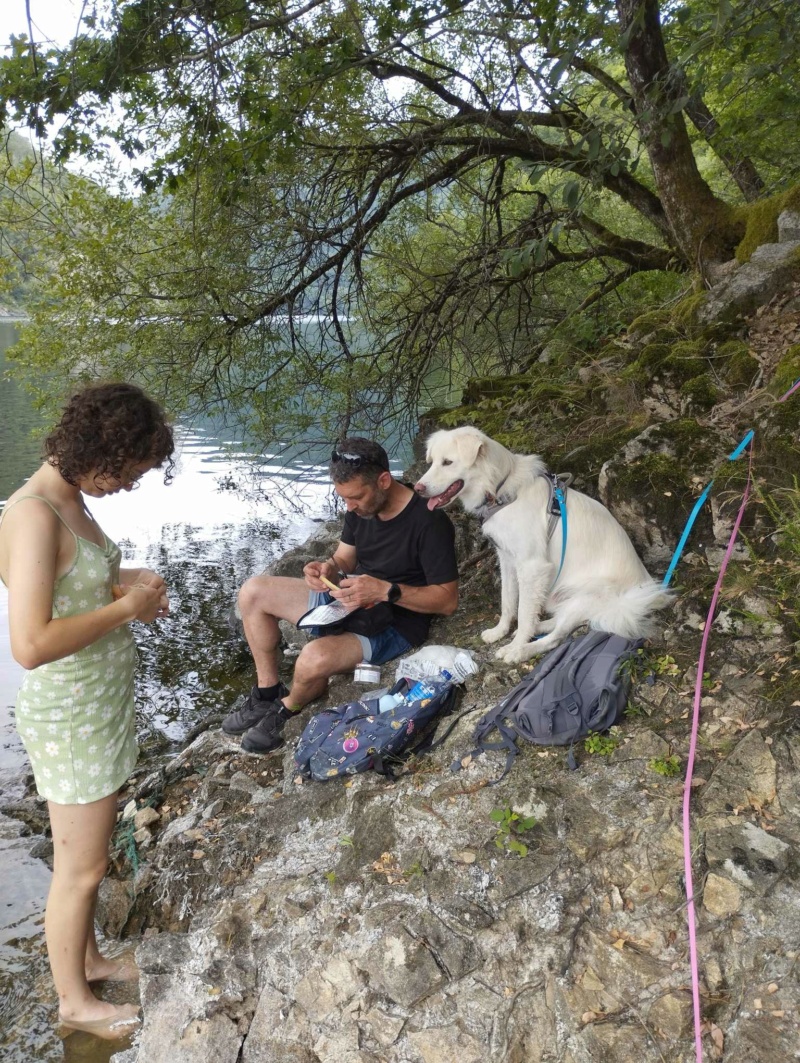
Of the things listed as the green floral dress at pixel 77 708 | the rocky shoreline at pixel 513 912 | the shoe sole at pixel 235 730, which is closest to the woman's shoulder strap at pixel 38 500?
the green floral dress at pixel 77 708

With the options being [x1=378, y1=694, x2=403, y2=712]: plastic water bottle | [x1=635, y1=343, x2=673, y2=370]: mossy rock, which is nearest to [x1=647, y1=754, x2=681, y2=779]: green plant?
[x1=378, y1=694, x2=403, y2=712]: plastic water bottle

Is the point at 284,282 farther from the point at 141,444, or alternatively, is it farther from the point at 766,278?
the point at 141,444

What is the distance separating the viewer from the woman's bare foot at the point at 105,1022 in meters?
3.04

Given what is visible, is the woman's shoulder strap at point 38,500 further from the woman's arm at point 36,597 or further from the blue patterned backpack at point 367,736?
the blue patterned backpack at point 367,736

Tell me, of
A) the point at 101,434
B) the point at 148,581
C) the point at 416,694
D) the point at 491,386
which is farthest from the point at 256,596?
the point at 491,386

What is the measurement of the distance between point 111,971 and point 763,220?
24.3ft

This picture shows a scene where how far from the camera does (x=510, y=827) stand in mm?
3076

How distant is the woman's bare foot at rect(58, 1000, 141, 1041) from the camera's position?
304 centimetres

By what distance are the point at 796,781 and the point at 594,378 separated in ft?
15.1

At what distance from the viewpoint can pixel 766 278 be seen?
5.84 metres

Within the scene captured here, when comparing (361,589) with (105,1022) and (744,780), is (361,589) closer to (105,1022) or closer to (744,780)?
(744,780)

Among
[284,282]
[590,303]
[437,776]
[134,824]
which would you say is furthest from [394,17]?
[134,824]

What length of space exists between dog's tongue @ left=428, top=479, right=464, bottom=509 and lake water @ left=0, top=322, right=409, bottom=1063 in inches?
117

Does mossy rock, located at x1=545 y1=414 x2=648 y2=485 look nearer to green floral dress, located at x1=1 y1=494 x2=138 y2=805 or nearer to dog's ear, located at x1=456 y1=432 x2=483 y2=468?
dog's ear, located at x1=456 y1=432 x2=483 y2=468
